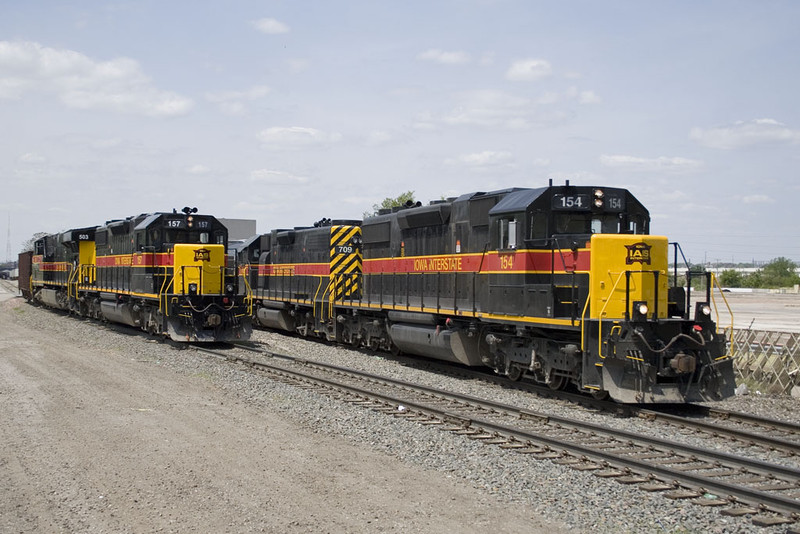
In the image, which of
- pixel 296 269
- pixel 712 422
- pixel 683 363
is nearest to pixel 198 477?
pixel 683 363

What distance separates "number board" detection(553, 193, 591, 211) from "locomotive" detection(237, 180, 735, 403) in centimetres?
2

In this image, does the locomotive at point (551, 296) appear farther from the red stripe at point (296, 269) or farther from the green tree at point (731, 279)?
Answer: the green tree at point (731, 279)

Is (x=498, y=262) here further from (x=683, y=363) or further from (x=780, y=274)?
(x=780, y=274)

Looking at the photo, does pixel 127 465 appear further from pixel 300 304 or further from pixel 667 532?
pixel 300 304

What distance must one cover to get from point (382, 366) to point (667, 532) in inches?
407

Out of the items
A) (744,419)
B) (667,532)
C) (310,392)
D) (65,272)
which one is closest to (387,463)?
(667,532)

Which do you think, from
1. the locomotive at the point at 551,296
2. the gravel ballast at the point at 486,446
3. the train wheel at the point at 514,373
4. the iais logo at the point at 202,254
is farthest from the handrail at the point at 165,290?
the train wheel at the point at 514,373

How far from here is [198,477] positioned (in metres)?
7.02

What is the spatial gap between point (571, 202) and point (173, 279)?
1157 centimetres

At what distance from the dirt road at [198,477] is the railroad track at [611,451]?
1588mm

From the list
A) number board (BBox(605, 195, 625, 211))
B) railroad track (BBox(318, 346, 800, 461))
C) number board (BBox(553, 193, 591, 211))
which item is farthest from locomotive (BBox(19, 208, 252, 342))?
number board (BBox(605, 195, 625, 211))

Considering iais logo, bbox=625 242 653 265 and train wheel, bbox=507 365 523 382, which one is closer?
iais logo, bbox=625 242 653 265

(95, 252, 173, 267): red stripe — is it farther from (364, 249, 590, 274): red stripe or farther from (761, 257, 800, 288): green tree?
(761, 257, 800, 288): green tree

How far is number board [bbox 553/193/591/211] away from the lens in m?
11.5
